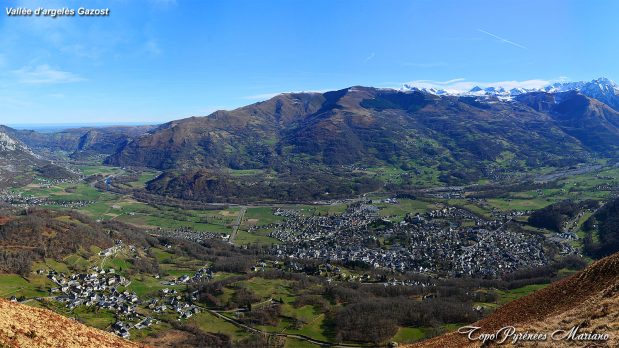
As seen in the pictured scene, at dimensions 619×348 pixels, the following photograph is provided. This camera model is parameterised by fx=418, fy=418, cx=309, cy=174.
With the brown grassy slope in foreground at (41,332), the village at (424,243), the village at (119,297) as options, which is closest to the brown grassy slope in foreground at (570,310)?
the brown grassy slope in foreground at (41,332)

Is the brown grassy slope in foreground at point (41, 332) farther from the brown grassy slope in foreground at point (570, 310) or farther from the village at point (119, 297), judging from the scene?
the village at point (119, 297)

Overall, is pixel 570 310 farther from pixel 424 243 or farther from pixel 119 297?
pixel 424 243

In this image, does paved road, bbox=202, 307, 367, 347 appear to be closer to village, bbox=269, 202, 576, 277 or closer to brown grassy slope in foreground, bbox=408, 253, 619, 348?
brown grassy slope in foreground, bbox=408, 253, 619, 348

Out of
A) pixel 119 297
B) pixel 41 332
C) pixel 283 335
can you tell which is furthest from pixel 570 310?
pixel 119 297

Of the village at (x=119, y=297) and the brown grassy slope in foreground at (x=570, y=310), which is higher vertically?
the brown grassy slope in foreground at (x=570, y=310)

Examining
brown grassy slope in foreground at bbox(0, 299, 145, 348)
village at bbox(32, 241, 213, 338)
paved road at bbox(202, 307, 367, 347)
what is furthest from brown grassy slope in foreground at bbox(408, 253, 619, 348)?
village at bbox(32, 241, 213, 338)

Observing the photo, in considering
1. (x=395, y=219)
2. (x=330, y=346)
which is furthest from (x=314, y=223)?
(x=330, y=346)
